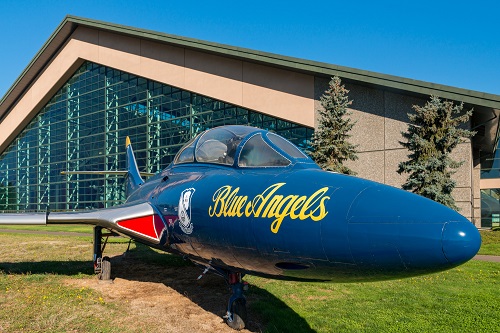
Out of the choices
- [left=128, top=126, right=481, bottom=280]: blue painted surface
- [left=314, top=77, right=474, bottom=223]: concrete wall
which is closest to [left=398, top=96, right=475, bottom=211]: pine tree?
[left=314, top=77, right=474, bottom=223]: concrete wall

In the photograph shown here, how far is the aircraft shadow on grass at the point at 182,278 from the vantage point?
6.95m

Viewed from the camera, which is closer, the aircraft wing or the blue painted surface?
the blue painted surface

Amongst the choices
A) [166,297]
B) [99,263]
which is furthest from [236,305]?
[99,263]

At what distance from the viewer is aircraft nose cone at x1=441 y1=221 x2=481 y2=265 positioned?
275 centimetres

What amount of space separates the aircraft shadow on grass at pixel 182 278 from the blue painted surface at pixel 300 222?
2.08 m

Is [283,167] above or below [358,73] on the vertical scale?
below

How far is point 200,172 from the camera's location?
593cm

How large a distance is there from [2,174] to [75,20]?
28.4 metres

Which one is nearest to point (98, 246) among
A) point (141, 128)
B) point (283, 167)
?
point (283, 167)

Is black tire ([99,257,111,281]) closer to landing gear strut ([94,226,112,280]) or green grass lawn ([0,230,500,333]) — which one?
landing gear strut ([94,226,112,280])

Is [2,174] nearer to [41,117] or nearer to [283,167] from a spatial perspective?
[41,117]

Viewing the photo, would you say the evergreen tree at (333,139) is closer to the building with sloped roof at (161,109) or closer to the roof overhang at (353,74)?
the roof overhang at (353,74)

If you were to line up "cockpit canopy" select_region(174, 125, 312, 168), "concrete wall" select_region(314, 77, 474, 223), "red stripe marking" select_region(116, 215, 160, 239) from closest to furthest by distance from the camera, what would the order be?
"cockpit canopy" select_region(174, 125, 312, 168) < "red stripe marking" select_region(116, 215, 160, 239) < "concrete wall" select_region(314, 77, 474, 223)

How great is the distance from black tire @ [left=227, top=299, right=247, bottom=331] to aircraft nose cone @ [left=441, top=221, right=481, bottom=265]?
4.14 meters
